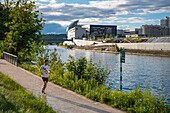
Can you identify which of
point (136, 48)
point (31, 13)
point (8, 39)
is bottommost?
point (136, 48)

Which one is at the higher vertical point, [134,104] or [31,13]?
[31,13]

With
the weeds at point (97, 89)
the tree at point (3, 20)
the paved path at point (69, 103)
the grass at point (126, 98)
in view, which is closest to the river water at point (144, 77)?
the grass at point (126, 98)

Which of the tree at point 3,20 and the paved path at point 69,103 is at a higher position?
the tree at point 3,20

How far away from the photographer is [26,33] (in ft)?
99.8

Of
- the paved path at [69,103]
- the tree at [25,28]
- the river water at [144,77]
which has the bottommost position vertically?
the river water at [144,77]

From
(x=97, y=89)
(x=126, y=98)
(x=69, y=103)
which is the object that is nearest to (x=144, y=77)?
(x=97, y=89)

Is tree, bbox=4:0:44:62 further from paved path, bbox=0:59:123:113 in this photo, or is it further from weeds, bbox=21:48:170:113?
paved path, bbox=0:59:123:113

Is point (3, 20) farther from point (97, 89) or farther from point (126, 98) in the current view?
point (126, 98)

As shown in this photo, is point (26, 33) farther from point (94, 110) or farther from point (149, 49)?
point (149, 49)

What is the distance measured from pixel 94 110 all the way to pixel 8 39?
22484 millimetres

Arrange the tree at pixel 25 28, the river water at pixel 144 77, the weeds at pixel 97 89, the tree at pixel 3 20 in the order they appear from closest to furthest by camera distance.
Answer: the weeds at pixel 97 89 → the river water at pixel 144 77 → the tree at pixel 25 28 → the tree at pixel 3 20

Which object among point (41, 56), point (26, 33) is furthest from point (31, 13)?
point (41, 56)

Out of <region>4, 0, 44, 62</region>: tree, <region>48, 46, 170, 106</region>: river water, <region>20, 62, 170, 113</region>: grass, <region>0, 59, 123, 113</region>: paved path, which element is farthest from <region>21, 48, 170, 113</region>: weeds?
<region>4, 0, 44, 62</region>: tree

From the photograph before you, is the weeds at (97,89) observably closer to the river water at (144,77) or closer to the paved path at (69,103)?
the paved path at (69,103)
